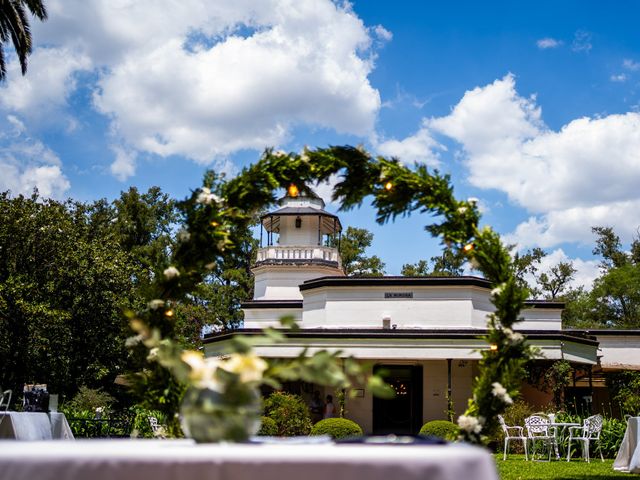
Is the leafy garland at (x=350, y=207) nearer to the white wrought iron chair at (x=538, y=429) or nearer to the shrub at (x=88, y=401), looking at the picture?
the white wrought iron chair at (x=538, y=429)

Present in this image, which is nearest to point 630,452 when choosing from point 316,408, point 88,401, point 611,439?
point 611,439

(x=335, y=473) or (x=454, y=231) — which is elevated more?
(x=454, y=231)

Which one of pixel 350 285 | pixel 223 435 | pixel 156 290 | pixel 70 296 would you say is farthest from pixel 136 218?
pixel 223 435

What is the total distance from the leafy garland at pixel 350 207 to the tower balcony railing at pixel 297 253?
96.7 ft

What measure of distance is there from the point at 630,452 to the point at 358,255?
48.0 m

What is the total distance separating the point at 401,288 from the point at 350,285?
2098 millimetres

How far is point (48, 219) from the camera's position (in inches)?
1369

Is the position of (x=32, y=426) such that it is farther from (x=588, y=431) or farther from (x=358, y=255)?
(x=358, y=255)

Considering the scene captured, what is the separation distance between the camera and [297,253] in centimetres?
3772

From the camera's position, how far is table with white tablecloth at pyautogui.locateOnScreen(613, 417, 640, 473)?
14211mm

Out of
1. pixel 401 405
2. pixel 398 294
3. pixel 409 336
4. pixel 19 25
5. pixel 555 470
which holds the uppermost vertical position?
pixel 19 25

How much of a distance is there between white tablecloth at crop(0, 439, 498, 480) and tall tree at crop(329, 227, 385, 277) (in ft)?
187

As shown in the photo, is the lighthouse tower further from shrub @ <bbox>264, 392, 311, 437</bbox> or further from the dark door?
shrub @ <bbox>264, 392, 311, 437</bbox>

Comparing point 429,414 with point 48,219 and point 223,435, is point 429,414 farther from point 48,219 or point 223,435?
point 223,435
